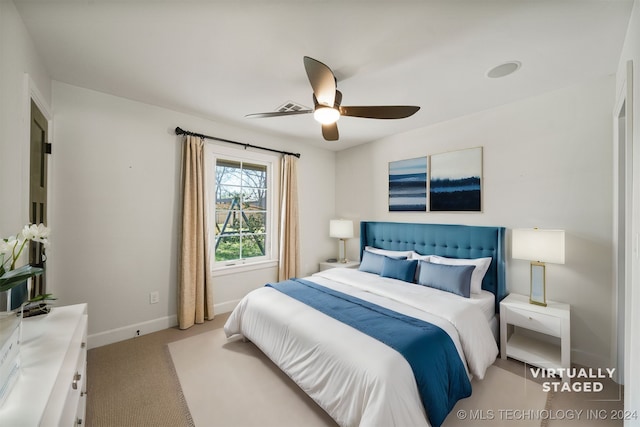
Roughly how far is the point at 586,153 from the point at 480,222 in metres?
1.08

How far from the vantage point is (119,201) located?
8.87 ft

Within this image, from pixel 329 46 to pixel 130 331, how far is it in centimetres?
340

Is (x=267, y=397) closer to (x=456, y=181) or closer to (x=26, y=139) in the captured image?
(x=26, y=139)

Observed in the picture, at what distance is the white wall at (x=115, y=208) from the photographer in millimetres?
2443

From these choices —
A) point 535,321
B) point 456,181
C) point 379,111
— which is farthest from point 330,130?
point 535,321

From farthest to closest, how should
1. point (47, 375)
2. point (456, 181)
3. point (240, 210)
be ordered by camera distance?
1. point (240, 210)
2. point (456, 181)
3. point (47, 375)

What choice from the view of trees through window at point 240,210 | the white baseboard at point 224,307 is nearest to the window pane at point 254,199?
the view of trees through window at point 240,210

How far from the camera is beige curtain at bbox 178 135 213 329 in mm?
2977

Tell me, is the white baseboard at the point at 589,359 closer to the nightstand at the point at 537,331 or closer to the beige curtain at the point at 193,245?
the nightstand at the point at 537,331

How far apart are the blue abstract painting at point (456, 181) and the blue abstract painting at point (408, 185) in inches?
4.8

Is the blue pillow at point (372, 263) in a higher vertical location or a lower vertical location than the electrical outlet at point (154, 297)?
higher

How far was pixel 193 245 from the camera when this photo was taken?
120 inches

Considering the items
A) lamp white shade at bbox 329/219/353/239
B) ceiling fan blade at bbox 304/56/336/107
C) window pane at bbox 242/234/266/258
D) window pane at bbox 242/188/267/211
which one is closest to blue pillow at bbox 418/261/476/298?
lamp white shade at bbox 329/219/353/239

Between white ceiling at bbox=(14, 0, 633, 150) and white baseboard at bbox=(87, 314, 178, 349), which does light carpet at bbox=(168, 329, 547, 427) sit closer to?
white baseboard at bbox=(87, 314, 178, 349)
